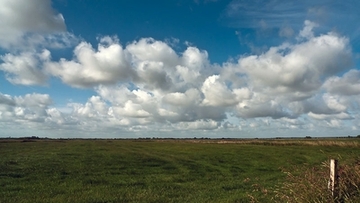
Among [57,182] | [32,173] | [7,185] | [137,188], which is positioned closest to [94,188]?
[137,188]

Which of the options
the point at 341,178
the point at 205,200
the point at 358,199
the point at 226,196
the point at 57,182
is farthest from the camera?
the point at 57,182

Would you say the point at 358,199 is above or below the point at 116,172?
above

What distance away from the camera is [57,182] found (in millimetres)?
23812

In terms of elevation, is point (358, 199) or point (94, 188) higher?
point (358, 199)

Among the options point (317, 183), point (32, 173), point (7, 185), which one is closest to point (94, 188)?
point (7, 185)

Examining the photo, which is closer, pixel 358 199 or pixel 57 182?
pixel 358 199

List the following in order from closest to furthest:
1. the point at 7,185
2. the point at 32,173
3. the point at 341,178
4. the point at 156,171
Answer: the point at 341,178
the point at 7,185
the point at 32,173
the point at 156,171

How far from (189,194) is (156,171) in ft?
42.9

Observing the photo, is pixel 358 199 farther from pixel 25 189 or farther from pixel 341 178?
pixel 25 189

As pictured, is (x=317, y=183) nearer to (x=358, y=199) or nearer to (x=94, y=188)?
(x=358, y=199)

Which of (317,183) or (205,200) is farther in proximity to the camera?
(205,200)

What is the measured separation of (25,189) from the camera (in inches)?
816

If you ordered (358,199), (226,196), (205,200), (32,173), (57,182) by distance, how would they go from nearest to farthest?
(358,199) < (205,200) < (226,196) < (57,182) < (32,173)

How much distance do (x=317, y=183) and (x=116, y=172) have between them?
2292cm
